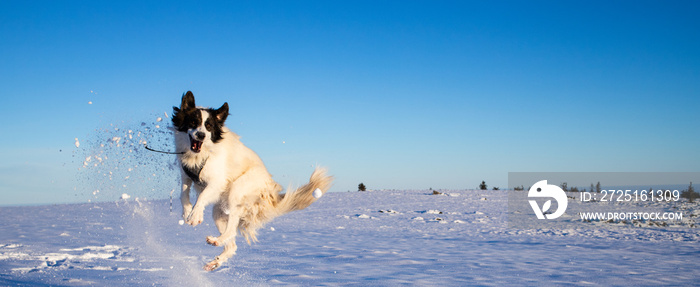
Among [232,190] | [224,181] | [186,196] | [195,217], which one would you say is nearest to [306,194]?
[232,190]

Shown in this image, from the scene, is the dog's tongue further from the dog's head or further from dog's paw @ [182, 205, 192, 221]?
dog's paw @ [182, 205, 192, 221]

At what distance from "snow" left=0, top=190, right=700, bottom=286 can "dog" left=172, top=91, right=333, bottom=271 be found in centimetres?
30

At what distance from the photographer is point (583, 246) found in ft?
43.3

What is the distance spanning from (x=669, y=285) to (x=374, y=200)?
2022cm

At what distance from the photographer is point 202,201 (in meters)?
3.83

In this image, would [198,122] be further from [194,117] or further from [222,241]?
[222,241]

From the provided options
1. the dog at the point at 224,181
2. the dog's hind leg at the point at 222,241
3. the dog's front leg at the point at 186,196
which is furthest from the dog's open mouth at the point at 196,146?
the dog's hind leg at the point at 222,241

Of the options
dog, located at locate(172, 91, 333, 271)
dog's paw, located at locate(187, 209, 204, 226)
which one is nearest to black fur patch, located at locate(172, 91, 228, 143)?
dog, located at locate(172, 91, 333, 271)

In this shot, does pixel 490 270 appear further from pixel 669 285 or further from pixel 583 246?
pixel 583 246

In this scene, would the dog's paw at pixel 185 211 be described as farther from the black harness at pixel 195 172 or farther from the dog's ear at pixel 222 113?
the dog's ear at pixel 222 113

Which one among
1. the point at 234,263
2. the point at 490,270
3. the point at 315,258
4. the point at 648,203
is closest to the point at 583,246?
the point at 490,270

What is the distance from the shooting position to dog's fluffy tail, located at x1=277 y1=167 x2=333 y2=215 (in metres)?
4.76

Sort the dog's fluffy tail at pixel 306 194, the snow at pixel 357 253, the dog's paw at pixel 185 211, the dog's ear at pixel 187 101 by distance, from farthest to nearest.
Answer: the snow at pixel 357 253, the dog's fluffy tail at pixel 306 194, the dog's paw at pixel 185 211, the dog's ear at pixel 187 101

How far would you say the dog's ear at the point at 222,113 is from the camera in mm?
3679
